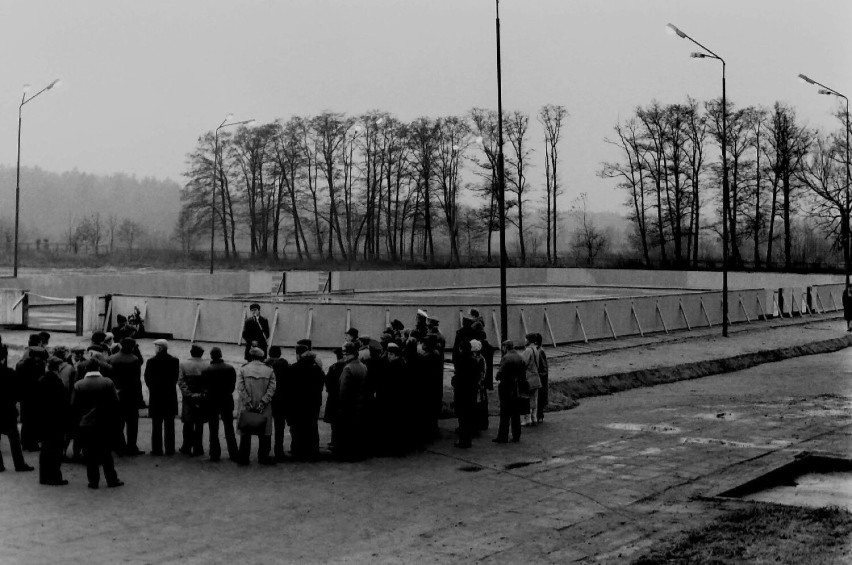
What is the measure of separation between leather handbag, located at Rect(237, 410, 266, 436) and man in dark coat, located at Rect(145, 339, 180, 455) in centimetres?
124

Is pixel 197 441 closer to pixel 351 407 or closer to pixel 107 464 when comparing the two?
pixel 107 464

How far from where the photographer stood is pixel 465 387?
557 inches

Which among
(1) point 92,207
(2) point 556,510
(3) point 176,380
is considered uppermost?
(1) point 92,207

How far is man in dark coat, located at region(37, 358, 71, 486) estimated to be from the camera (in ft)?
36.6

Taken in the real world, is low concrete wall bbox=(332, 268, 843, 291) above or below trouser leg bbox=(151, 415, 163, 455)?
above

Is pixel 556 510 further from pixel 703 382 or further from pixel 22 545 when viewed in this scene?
pixel 703 382

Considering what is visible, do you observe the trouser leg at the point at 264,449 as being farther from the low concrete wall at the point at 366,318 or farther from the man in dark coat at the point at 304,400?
the low concrete wall at the point at 366,318

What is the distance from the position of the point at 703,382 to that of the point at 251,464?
43.6 feet

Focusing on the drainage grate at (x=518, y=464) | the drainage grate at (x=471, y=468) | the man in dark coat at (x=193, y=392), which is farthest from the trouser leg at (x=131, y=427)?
the drainage grate at (x=518, y=464)

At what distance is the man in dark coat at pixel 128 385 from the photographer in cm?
1287

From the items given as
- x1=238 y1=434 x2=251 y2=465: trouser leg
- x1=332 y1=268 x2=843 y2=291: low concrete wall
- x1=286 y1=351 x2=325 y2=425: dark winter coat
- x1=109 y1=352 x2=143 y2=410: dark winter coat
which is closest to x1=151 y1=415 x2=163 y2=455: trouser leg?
x1=109 y1=352 x2=143 y2=410: dark winter coat

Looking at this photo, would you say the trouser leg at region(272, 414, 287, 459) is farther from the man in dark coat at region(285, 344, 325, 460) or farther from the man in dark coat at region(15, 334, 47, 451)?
the man in dark coat at region(15, 334, 47, 451)

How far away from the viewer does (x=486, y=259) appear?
90312 mm

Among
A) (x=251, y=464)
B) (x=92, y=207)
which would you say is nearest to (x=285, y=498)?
(x=251, y=464)
